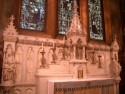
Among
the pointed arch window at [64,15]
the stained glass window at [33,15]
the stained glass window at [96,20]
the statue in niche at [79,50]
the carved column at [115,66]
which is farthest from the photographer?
the stained glass window at [96,20]

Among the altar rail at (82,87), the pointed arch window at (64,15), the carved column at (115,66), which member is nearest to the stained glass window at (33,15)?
the pointed arch window at (64,15)

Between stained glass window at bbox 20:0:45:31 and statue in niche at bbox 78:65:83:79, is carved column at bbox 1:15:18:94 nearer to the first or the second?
stained glass window at bbox 20:0:45:31

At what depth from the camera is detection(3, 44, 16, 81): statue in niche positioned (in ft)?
16.1

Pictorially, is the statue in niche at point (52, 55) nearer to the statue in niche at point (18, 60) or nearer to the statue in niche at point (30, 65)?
the statue in niche at point (30, 65)

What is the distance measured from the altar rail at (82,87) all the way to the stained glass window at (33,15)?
2.68 m

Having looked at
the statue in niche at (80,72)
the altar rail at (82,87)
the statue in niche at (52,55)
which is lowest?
the altar rail at (82,87)

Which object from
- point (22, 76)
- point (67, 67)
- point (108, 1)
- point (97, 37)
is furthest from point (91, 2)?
point (22, 76)

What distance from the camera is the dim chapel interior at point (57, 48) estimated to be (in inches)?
200

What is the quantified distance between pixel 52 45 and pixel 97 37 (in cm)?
249

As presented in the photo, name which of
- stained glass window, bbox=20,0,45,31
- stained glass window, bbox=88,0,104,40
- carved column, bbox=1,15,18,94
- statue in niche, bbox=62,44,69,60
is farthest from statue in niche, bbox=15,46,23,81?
stained glass window, bbox=88,0,104,40

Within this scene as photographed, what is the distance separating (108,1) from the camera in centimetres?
812

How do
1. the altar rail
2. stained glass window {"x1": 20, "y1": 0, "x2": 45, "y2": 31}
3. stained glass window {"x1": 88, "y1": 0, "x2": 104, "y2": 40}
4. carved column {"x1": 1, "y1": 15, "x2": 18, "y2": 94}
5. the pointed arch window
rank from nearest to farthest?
1. the altar rail
2. carved column {"x1": 1, "y1": 15, "x2": 18, "y2": 94}
3. stained glass window {"x1": 20, "y1": 0, "x2": 45, "y2": 31}
4. the pointed arch window
5. stained glass window {"x1": 88, "y1": 0, "x2": 104, "y2": 40}

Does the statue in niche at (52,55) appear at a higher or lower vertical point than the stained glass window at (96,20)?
lower

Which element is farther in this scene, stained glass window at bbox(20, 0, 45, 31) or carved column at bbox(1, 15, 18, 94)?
stained glass window at bbox(20, 0, 45, 31)
